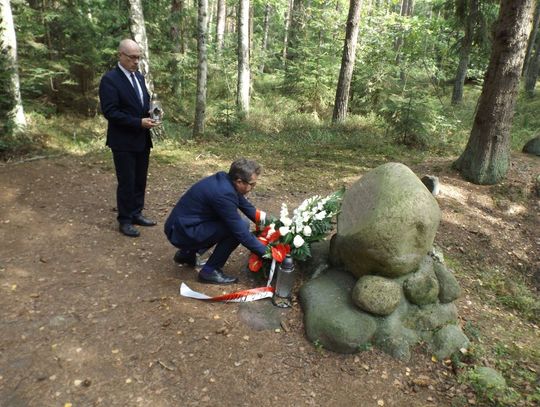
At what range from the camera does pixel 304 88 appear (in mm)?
14984

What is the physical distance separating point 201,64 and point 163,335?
803 centimetres

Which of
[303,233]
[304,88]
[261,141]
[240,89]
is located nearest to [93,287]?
[303,233]

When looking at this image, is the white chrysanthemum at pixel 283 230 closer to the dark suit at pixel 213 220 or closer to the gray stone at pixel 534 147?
the dark suit at pixel 213 220

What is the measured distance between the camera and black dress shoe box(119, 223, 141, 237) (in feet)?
17.4

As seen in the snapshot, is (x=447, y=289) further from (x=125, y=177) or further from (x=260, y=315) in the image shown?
(x=125, y=177)

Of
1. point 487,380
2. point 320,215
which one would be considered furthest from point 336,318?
point 487,380

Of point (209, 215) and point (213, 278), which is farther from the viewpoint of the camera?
point (213, 278)

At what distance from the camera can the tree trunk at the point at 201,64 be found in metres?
9.67

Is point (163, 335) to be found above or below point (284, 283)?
below

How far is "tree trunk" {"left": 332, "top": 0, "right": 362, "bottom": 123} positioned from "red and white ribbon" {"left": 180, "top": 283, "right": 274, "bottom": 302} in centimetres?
954

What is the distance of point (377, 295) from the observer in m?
3.66

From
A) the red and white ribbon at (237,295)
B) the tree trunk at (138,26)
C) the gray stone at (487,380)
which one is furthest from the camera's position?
the tree trunk at (138,26)

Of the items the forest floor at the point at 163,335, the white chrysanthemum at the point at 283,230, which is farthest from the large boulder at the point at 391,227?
the forest floor at the point at 163,335

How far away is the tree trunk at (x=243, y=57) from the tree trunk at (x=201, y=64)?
223cm
